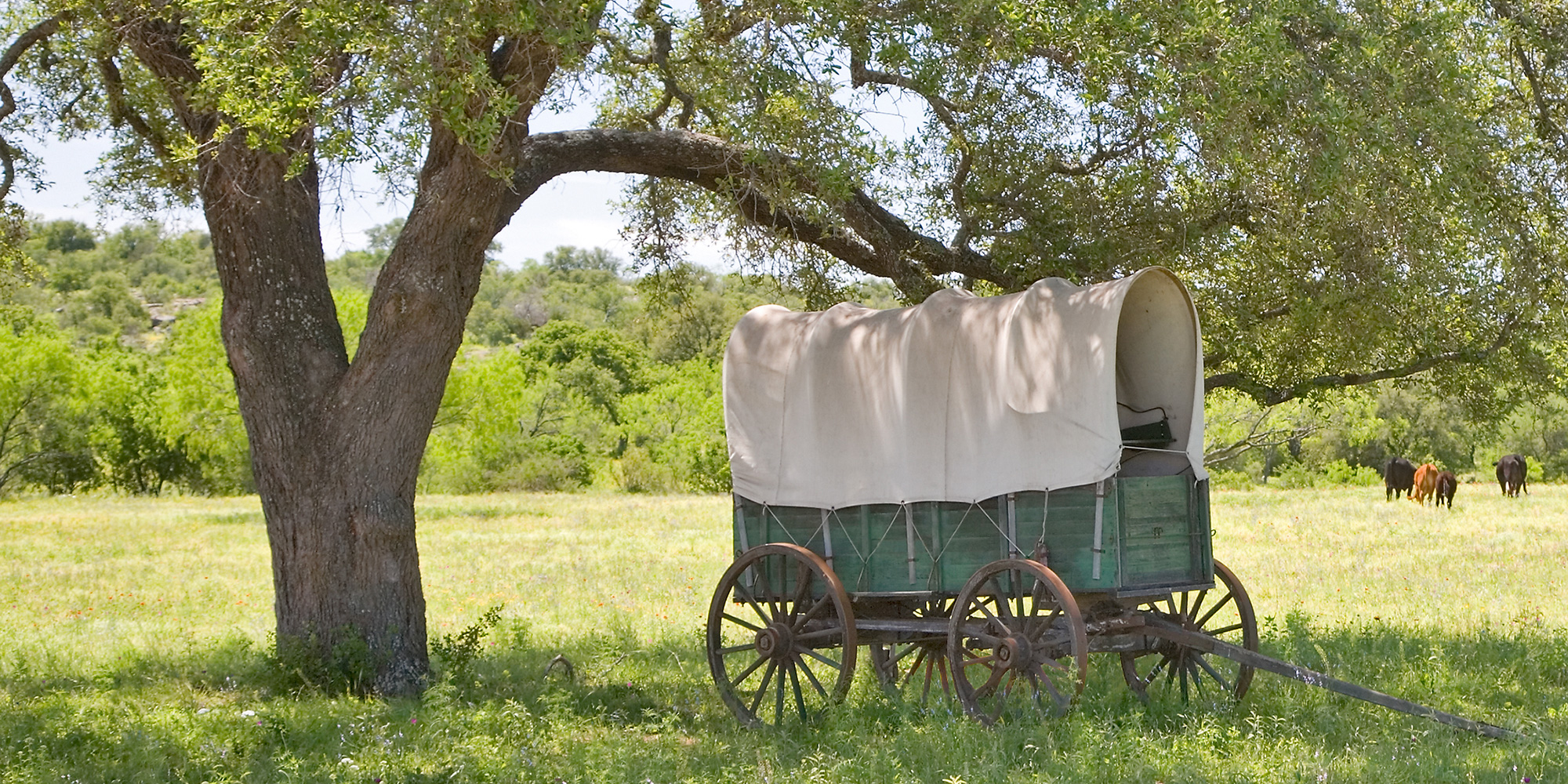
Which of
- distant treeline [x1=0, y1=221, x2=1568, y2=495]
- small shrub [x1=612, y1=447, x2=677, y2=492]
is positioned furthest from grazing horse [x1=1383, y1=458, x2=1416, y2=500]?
small shrub [x1=612, y1=447, x2=677, y2=492]

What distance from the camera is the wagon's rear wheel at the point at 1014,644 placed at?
307 inches

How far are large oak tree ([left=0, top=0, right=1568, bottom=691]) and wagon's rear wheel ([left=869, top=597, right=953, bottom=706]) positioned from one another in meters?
2.63

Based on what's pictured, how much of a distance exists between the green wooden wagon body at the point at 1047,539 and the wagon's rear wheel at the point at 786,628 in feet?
0.91

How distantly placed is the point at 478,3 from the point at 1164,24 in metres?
3.96

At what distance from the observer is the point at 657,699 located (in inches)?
377

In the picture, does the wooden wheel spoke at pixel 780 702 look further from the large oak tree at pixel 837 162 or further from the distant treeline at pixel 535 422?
the distant treeline at pixel 535 422

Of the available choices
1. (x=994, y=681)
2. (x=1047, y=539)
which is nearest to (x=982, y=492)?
(x=1047, y=539)

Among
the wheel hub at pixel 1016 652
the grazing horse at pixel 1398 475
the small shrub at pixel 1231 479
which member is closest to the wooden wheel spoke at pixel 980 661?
the wheel hub at pixel 1016 652

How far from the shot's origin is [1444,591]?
15031 mm

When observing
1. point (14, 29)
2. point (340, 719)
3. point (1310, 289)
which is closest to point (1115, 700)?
point (1310, 289)

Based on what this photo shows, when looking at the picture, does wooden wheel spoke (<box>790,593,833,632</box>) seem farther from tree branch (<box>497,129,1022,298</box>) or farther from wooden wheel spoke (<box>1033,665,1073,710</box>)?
tree branch (<box>497,129,1022,298</box>)

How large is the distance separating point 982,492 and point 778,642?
5.94ft

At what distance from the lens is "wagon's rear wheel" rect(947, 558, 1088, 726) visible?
7.81m

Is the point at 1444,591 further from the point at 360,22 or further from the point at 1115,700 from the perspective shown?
the point at 360,22
